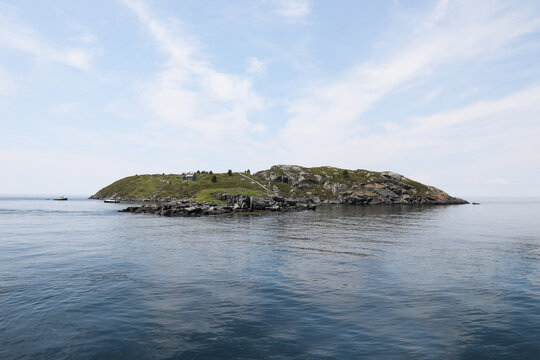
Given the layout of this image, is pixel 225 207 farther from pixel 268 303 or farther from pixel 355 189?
pixel 355 189

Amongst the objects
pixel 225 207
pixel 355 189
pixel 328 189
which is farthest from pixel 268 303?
pixel 328 189

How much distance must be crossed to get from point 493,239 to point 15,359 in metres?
58.5

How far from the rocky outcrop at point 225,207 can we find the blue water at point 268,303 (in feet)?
183

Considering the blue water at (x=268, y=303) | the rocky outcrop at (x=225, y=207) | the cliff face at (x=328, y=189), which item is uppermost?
the cliff face at (x=328, y=189)

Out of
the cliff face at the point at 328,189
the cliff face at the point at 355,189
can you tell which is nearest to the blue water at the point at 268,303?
the cliff face at the point at 328,189

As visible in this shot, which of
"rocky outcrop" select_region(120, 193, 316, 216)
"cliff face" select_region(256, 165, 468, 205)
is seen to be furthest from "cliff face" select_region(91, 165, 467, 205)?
"rocky outcrop" select_region(120, 193, 316, 216)

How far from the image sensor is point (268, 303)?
1998 cm

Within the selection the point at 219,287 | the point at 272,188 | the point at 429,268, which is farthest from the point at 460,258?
the point at 272,188

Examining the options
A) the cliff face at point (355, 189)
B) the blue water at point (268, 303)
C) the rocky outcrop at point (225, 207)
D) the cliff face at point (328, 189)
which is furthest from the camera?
the cliff face at point (328, 189)

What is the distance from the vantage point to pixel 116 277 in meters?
25.8

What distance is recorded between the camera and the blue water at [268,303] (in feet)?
46.6

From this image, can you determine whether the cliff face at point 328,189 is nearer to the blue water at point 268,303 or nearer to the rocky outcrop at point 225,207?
the rocky outcrop at point 225,207

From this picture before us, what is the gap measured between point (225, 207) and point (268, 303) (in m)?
84.1

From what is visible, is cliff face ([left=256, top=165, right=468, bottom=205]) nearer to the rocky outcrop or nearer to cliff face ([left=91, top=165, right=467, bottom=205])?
cliff face ([left=91, top=165, right=467, bottom=205])
